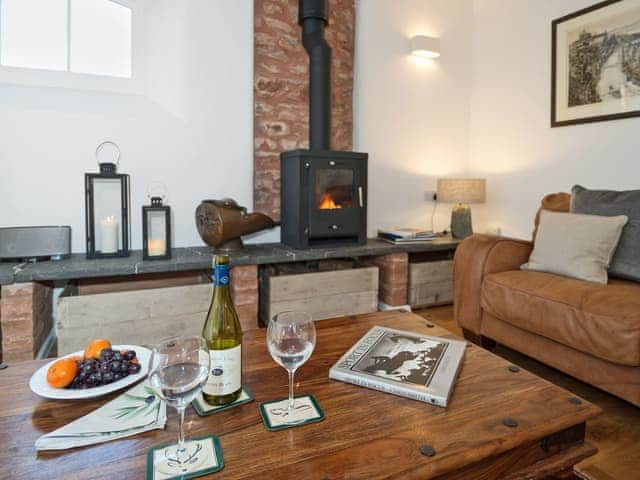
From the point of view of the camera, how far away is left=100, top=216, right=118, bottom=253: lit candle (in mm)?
2303

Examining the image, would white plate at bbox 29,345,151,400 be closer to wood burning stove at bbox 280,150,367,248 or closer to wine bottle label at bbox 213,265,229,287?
wine bottle label at bbox 213,265,229,287

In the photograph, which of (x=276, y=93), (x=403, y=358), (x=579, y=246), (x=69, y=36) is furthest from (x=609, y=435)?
(x=69, y=36)

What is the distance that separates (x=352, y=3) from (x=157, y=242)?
2.27 metres

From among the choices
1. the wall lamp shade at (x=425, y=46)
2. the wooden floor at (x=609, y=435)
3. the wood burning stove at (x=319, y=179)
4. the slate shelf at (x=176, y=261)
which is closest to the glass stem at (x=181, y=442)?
the wooden floor at (x=609, y=435)

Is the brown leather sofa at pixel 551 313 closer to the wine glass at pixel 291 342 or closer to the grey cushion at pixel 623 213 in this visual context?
the grey cushion at pixel 623 213

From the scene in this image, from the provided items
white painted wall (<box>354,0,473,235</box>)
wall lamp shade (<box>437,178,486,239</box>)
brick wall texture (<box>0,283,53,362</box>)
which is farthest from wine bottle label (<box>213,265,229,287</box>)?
wall lamp shade (<box>437,178,486,239</box>)

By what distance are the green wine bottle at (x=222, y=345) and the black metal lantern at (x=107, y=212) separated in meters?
1.61

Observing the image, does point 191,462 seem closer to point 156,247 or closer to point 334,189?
point 156,247

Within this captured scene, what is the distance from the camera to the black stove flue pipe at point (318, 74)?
113 inches

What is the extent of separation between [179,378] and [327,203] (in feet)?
6.74

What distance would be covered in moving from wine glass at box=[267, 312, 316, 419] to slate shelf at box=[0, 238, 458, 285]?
1451 mm

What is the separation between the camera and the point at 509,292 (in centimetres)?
202

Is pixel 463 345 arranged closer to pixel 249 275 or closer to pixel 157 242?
pixel 249 275

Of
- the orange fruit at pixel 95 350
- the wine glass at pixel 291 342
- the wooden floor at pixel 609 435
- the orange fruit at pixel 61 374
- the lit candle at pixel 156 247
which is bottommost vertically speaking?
the wooden floor at pixel 609 435
